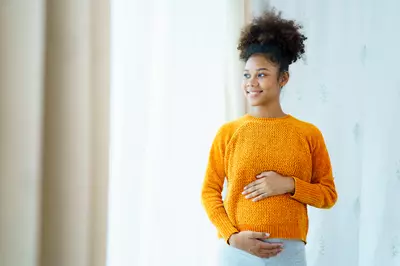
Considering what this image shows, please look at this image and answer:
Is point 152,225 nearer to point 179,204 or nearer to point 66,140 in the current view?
point 179,204

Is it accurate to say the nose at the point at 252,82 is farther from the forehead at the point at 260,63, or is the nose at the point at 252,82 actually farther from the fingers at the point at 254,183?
the fingers at the point at 254,183

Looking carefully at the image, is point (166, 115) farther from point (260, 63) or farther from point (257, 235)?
point (257, 235)

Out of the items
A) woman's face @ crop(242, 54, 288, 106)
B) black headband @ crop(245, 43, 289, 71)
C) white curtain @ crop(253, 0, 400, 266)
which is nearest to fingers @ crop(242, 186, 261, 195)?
woman's face @ crop(242, 54, 288, 106)

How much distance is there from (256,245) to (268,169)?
0.20 m

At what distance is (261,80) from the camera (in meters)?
1.24

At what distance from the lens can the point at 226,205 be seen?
4.06 feet

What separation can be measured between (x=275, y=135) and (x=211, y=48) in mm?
536

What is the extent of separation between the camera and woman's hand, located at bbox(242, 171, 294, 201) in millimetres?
1173

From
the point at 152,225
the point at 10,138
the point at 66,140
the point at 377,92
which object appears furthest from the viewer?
the point at 377,92

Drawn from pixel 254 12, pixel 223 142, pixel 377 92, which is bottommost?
pixel 223 142

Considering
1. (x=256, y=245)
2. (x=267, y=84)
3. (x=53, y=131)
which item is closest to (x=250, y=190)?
(x=256, y=245)

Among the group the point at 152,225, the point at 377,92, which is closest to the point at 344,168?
the point at 377,92

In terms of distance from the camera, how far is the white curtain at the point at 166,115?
1.34m

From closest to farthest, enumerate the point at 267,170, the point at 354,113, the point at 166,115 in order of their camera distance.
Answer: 1. the point at 267,170
2. the point at 166,115
3. the point at 354,113
